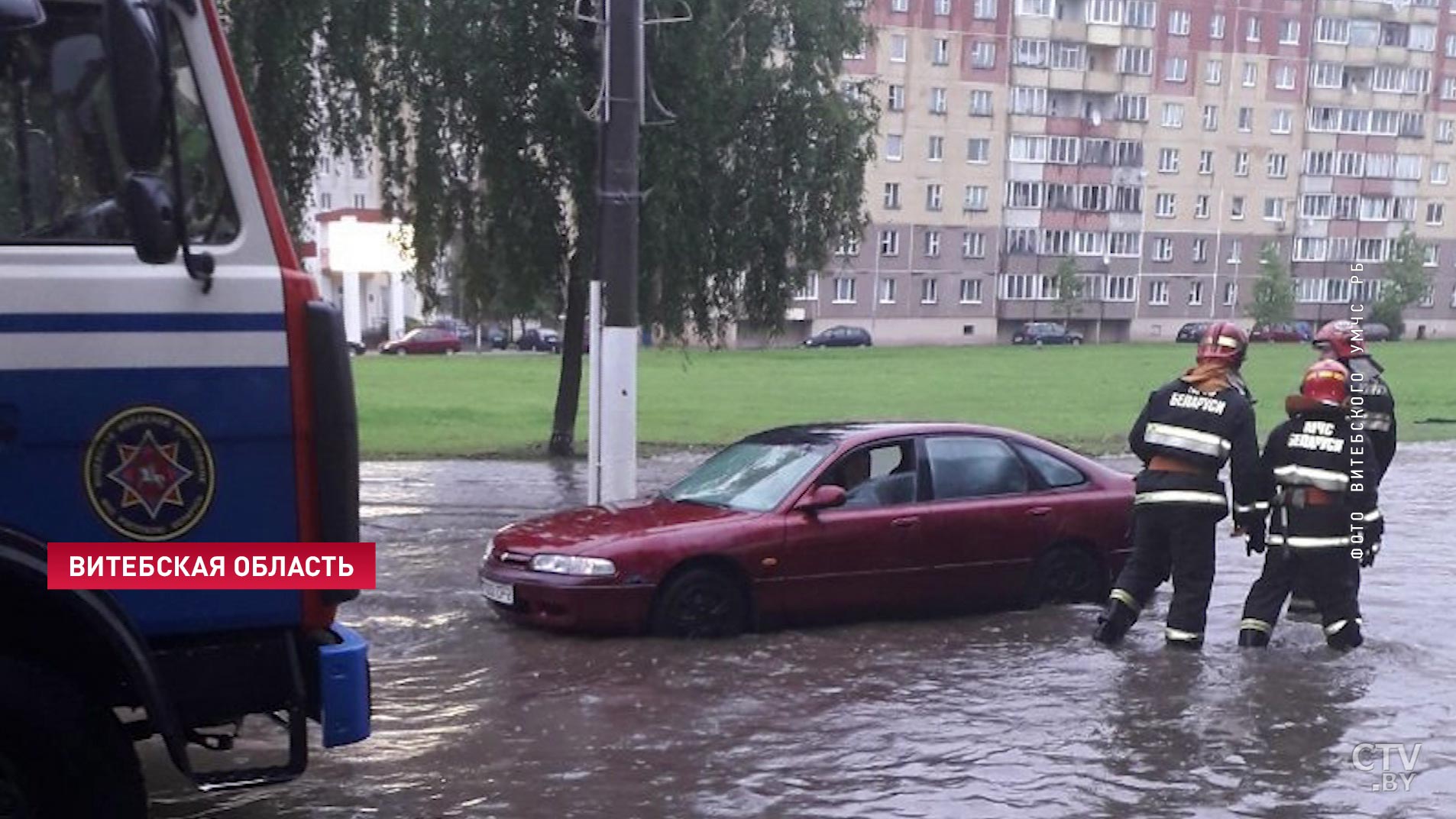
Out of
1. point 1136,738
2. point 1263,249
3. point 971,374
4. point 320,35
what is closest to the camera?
point 1136,738

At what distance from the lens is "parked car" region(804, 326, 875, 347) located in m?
74.5

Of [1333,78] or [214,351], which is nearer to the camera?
[214,351]

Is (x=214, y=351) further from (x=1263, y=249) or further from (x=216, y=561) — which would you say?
(x=1263, y=249)

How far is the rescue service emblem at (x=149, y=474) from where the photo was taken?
4.26 m

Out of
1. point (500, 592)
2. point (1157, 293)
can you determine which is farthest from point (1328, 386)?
point (1157, 293)

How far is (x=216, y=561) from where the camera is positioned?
4.41 m

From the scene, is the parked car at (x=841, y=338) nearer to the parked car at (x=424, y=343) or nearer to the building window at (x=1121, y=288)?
the building window at (x=1121, y=288)

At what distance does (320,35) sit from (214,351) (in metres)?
12.5

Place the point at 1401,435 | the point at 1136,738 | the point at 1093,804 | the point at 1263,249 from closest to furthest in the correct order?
the point at 1093,804 → the point at 1136,738 → the point at 1401,435 → the point at 1263,249

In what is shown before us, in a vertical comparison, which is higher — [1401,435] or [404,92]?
[404,92]

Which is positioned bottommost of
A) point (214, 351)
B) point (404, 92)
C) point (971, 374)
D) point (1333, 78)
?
point (971, 374)

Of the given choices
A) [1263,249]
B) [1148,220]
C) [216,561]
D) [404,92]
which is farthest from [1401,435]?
[1148,220]

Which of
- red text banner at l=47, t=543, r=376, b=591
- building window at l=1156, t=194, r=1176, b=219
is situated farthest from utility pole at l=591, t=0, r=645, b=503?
building window at l=1156, t=194, r=1176, b=219

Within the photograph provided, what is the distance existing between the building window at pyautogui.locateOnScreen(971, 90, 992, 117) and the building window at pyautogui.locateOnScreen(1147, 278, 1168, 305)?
49.4 ft
